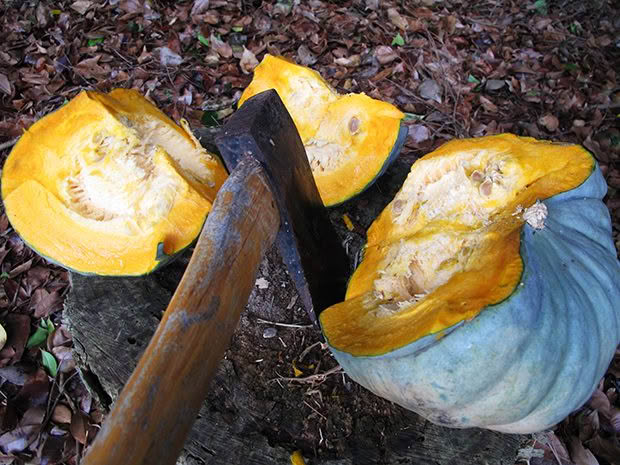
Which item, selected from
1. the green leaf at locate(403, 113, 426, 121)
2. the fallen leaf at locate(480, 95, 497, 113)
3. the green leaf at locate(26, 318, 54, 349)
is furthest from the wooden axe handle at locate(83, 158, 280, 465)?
the fallen leaf at locate(480, 95, 497, 113)

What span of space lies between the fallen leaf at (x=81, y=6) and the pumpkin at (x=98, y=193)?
7.16ft

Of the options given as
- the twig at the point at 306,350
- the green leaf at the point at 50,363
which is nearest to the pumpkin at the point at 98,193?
the twig at the point at 306,350

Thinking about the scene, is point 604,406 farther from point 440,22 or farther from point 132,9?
point 132,9

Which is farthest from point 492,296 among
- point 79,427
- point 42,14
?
point 42,14

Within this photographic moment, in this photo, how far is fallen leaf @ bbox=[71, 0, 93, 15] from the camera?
11.7 ft

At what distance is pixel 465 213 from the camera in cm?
150

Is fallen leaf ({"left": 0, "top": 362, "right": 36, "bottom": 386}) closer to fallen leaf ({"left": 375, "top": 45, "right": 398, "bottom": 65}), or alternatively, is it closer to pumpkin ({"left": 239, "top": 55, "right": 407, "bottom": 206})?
pumpkin ({"left": 239, "top": 55, "right": 407, "bottom": 206})

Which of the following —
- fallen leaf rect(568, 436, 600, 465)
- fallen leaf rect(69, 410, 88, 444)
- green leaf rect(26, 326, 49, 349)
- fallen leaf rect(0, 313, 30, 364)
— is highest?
fallen leaf rect(0, 313, 30, 364)

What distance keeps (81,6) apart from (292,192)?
3048 mm

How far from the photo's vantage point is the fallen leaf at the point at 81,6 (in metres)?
3.56

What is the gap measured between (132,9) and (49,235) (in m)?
2.52

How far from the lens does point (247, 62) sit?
11.0 ft

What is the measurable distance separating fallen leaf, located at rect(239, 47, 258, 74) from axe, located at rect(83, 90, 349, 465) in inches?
78.6

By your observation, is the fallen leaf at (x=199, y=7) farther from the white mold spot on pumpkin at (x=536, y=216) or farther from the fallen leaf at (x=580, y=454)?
the fallen leaf at (x=580, y=454)
